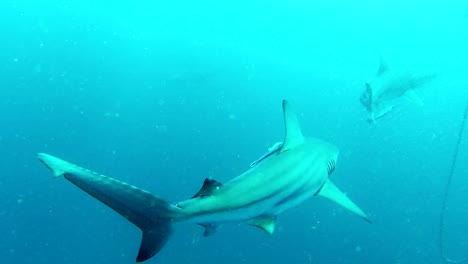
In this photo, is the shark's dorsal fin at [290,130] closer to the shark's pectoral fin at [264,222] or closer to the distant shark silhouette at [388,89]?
the shark's pectoral fin at [264,222]

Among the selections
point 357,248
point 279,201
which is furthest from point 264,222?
point 357,248

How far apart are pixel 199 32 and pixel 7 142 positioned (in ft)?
32.7

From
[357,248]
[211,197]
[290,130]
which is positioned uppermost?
[290,130]

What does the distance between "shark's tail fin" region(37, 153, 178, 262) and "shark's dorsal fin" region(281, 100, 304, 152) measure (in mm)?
1584

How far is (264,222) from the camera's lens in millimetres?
4461

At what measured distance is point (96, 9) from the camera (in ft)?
67.7

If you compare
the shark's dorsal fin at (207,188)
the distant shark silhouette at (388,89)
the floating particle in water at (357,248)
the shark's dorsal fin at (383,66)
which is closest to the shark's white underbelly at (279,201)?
the shark's dorsal fin at (207,188)

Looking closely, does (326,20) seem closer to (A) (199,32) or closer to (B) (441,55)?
(A) (199,32)

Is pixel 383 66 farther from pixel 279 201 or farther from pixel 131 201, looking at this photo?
pixel 131 201

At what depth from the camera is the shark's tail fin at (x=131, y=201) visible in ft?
12.2

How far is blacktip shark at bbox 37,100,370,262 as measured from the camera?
3.79 meters

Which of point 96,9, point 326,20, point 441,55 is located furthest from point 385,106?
point 441,55

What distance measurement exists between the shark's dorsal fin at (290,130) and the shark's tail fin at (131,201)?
1.58 meters

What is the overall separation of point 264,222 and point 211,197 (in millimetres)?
749
